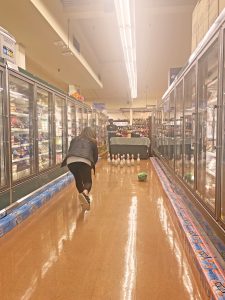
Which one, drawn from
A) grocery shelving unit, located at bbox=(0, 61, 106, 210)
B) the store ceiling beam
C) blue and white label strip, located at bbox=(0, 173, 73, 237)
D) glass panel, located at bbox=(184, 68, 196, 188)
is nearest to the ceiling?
the store ceiling beam

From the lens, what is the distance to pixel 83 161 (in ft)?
13.4

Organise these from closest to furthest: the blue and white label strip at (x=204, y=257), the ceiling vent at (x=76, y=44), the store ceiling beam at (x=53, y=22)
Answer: the blue and white label strip at (x=204, y=257)
the store ceiling beam at (x=53, y=22)
the ceiling vent at (x=76, y=44)

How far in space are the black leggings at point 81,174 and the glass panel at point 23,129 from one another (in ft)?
2.73

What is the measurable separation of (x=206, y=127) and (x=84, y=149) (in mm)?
1865

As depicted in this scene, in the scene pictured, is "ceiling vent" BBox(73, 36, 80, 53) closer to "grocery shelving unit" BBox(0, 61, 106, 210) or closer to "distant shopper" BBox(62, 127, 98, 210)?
"grocery shelving unit" BBox(0, 61, 106, 210)

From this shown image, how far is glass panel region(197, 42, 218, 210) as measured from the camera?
303 cm

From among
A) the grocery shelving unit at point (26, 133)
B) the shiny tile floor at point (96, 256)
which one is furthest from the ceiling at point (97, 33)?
the shiny tile floor at point (96, 256)

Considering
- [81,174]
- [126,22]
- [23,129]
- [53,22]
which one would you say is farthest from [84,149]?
[53,22]

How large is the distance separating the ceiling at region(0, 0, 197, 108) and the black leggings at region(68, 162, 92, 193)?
9.59 ft

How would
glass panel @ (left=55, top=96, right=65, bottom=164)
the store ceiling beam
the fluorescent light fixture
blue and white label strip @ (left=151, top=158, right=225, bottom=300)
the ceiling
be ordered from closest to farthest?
blue and white label strip @ (left=151, top=158, right=225, bottom=300) < the fluorescent light fixture < the store ceiling beam < the ceiling < glass panel @ (left=55, top=96, right=65, bottom=164)

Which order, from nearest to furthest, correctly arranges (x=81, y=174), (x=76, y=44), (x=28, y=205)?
(x=28, y=205) < (x=81, y=174) < (x=76, y=44)

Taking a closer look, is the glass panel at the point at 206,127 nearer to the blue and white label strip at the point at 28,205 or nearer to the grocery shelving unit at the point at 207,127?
the grocery shelving unit at the point at 207,127

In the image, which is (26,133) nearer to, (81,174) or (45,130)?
(45,130)

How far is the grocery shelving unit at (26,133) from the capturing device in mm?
3488
